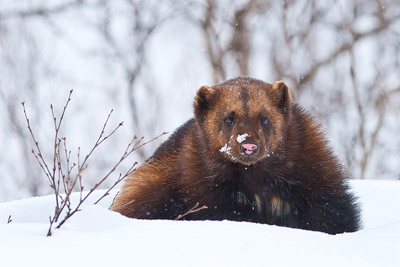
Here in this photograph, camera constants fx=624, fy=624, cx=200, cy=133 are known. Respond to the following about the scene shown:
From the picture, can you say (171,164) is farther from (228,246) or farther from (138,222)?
(228,246)

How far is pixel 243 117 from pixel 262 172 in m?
0.40

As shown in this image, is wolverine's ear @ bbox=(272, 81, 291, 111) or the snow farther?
wolverine's ear @ bbox=(272, 81, 291, 111)

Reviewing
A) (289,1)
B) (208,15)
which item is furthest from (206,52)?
(289,1)

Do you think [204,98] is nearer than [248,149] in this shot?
No

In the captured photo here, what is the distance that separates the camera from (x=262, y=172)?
4.09 meters

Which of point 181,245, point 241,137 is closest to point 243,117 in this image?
point 241,137

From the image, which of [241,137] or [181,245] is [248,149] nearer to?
[241,137]

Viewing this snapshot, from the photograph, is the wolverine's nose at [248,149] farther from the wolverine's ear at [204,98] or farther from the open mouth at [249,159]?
the wolverine's ear at [204,98]

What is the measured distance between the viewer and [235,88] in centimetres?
421

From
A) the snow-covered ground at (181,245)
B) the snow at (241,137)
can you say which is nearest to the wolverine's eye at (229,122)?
the snow at (241,137)

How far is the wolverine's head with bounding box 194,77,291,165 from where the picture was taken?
381cm

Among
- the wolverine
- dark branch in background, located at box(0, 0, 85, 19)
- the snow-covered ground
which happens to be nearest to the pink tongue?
the wolverine

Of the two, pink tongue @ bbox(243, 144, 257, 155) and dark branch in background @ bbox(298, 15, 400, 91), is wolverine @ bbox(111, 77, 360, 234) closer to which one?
pink tongue @ bbox(243, 144, 257, 155)

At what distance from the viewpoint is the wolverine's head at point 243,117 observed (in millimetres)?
3811
